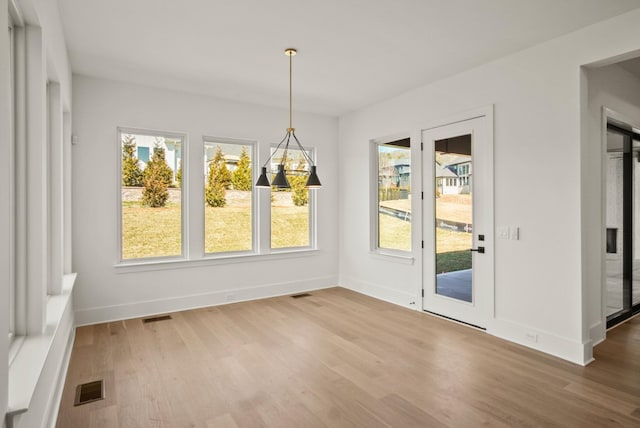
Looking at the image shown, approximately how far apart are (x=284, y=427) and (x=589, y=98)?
Result: 3802 mm

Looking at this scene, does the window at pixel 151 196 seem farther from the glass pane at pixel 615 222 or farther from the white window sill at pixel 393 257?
the glass pane at pixel 615 222

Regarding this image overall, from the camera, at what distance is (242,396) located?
2703 millimetres

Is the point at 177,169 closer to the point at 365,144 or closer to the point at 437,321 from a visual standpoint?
the point at 365,144

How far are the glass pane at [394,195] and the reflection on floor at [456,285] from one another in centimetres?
76

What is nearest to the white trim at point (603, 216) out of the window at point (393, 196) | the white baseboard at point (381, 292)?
the white baseboard at point (381, 292)

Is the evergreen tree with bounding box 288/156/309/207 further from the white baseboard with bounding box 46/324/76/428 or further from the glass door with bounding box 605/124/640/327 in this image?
the glass door with bounding box 605/124/640/327

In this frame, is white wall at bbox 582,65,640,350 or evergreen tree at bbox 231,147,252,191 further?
evergreen tree at bbox 231,147,252,191

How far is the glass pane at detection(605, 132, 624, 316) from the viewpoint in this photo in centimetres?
427

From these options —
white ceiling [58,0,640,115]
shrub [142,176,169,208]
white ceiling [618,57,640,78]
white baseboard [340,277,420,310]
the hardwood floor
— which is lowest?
the hardwood floor

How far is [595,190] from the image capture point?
11.5 ft

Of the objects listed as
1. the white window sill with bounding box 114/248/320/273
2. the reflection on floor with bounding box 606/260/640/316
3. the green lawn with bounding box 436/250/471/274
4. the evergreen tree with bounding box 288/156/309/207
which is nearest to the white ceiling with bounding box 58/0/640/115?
the evergreen tree with bounding box 288/156/309/207

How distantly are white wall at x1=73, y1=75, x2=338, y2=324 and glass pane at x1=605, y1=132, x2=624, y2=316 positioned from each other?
3954mm

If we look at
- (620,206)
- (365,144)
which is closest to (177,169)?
(365,144)

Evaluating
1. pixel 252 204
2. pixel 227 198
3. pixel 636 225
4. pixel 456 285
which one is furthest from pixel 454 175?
pixel 227 198
